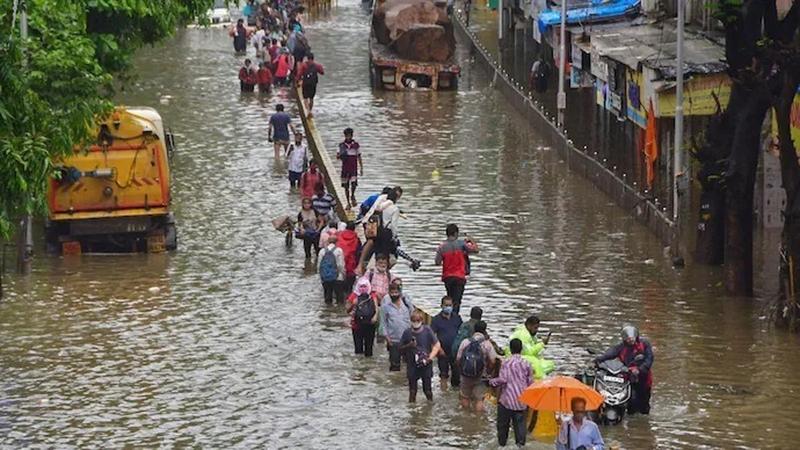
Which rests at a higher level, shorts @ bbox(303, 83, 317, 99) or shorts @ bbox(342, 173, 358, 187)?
shorts @ bbox(303, 83, 317, 99)

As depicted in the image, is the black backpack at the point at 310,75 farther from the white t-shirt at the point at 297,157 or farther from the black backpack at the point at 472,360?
the black backpack at the point at 472,360

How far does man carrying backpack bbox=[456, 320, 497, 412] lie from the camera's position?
21266 millimetres

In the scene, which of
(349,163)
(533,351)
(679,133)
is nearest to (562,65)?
(349,163)

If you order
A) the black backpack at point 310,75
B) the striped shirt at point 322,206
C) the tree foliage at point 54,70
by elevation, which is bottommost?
the striped shirt at point 322,206

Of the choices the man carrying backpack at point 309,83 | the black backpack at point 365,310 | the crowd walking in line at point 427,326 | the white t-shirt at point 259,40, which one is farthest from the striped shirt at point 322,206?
the white t-shirt at point 259,40

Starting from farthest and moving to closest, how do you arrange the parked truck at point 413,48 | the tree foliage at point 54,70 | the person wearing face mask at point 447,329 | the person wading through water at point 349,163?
the parked truck at point 413,48 < the person wading through water at point 349,163 < the person wearing face mask at point 447,329 < the tree foliage at point 54,70

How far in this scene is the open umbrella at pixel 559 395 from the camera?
18500 mm

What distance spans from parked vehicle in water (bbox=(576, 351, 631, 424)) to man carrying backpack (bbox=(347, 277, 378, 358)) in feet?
12.6

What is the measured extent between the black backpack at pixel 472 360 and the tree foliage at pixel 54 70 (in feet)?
14.9

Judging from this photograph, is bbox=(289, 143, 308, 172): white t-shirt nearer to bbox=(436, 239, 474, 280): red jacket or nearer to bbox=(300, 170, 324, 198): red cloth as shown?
bbox=(300, 170, 324, 198): red cloth

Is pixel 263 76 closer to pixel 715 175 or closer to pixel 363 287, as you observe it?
pixel 715 175

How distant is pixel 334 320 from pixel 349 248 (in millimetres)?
1298

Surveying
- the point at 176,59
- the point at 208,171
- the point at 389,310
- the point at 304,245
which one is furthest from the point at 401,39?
the point at 389,310

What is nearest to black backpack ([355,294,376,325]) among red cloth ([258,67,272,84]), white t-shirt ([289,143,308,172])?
white t-shirt ([289,143,308,172])
